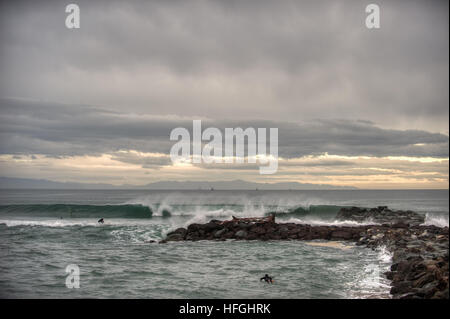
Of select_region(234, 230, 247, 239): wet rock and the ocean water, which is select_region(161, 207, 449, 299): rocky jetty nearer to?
select_region(234, 230, 247, 239): wet rock

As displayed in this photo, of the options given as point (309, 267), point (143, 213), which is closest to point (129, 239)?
point (309, 267)

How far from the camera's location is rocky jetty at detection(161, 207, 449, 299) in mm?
10516

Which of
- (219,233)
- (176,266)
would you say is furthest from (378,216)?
(176,266)

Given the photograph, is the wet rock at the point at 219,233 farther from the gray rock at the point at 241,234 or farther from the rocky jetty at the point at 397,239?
the gray rock at the point at 241,234

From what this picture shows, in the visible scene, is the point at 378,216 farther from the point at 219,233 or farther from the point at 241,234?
Answer: the point at 219,233

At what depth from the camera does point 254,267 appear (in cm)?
1529

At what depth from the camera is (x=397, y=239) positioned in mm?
19344

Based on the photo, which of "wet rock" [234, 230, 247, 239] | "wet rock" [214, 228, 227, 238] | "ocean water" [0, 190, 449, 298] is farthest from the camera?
"wet rock" [214, 228, 227, 238]

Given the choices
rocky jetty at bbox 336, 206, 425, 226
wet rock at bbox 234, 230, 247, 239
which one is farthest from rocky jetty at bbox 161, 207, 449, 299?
rocky jetty at bbox 336, 206, 425, 226

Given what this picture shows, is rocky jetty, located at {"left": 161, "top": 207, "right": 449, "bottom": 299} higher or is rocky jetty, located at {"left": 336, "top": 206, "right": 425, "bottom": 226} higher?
rocky jetty, located at {"left": 161, "top": 207, "right": 449, "bottom": 299}

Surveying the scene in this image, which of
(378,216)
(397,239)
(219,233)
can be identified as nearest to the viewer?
(397,239)

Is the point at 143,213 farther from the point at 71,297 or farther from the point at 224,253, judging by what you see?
the point at 71,297
